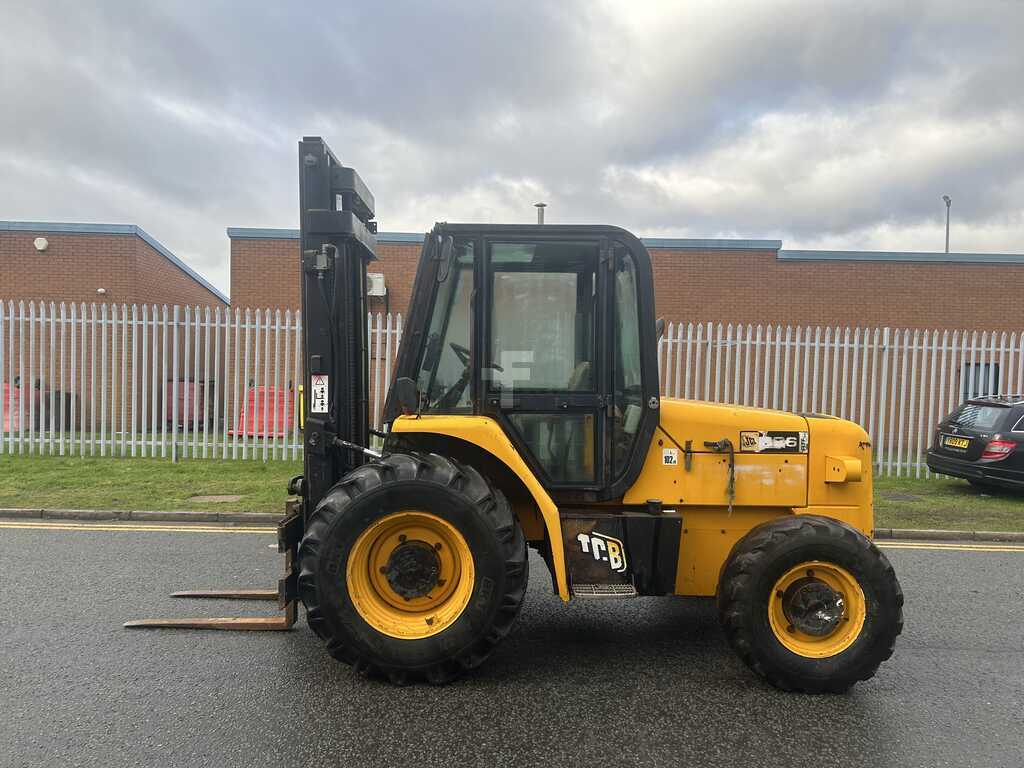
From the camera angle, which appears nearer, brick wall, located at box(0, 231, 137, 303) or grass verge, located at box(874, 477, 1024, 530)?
grass verge, located at box(874, 477, 1024, 530)

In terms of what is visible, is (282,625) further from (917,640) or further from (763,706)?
(917,640)

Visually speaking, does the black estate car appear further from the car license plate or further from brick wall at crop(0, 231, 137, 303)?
brick wall at crop(0, 231, 137, 303)

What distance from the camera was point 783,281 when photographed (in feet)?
60.2

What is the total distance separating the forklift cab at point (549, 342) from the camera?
3.89 meters

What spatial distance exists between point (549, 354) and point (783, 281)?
1626 cm

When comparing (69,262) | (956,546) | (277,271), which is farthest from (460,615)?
(69,262)

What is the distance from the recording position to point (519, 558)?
3588mm

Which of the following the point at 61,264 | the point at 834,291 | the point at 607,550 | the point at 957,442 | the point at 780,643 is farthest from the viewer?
the point at 61,264

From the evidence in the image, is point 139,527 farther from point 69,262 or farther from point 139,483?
point 69,262

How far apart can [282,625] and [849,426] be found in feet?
12.1

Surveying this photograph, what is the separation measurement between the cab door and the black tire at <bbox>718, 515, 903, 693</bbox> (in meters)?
0.96

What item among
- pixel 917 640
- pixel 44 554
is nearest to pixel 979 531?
pixel 917 640

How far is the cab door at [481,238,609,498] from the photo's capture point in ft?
12.8

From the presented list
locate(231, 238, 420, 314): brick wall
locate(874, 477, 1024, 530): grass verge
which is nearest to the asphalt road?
locate(874, 477, 1024, 530): grass verge
